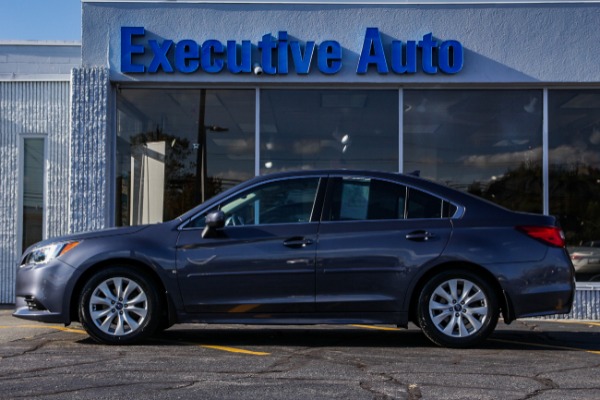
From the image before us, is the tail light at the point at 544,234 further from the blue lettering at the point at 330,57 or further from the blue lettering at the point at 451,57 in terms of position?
the blue lettering at the point at 330,57

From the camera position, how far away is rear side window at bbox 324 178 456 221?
7902 mm

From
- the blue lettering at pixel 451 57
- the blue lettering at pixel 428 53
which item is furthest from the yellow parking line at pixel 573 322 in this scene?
the blue lettering at pixel 428 53

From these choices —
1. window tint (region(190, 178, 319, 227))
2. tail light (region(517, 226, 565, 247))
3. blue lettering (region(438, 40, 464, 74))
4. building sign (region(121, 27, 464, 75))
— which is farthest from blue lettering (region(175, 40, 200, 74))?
tail light (region(517, 226, 565, 247))

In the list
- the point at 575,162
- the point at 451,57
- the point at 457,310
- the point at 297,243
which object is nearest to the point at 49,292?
the point at 297,243

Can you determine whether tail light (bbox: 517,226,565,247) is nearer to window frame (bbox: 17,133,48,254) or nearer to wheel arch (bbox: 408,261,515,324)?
wheel arch (bbox: 408,261,515,324)

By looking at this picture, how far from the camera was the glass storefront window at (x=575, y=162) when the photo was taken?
1224 centimetres

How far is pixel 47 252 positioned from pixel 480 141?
21.3 feet

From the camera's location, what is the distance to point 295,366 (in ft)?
21.8

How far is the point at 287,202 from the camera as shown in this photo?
26.2 ft

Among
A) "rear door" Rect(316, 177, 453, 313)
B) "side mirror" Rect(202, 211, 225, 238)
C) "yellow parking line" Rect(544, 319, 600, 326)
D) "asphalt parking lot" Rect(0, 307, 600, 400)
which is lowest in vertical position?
"yellow parking line" Rect(544, 319, 600, 326)

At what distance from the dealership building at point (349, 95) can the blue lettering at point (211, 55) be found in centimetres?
2

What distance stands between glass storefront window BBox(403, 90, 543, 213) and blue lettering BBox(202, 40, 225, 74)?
2.57m

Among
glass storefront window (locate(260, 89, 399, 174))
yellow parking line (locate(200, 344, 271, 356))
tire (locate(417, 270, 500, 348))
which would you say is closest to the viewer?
yellow parking line (locate(200, 344, 271, 356))

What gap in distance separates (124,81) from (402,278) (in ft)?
20.1
